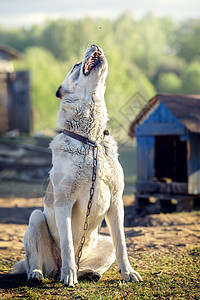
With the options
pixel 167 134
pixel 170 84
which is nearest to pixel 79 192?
pixel 167 134

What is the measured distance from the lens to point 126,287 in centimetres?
399

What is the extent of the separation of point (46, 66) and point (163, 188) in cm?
2975

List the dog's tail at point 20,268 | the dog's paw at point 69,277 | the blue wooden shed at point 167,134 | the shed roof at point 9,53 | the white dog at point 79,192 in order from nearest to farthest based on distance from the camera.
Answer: the dog's paw at point 69,277 → the white dog at point 79,192 → the dog's tail at point 20,268 → the blue wooden shed at point 167,134 → the shed roof at point 9,53

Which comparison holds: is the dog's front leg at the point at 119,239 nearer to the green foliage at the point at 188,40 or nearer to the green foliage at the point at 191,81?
the green foliage at the point at 191,81

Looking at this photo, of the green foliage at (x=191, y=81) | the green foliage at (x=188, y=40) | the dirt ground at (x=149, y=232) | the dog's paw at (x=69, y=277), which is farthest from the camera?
the green foliage at (x=188, y=40)

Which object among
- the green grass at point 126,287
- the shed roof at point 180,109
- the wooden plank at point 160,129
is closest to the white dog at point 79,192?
the green grass at point 126,287

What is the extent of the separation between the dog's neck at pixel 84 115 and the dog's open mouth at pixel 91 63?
26 centimetres

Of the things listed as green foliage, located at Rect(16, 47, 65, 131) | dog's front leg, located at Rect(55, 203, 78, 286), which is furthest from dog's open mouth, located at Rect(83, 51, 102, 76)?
green foliage, located at Rect(16, 47, 65, 131)

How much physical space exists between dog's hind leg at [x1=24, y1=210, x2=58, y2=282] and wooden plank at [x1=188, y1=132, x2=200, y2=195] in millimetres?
5619

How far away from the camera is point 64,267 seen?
3.83 m

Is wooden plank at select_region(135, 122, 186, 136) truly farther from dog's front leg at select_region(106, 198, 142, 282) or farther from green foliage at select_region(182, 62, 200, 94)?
green foliage at select_region(182, 62, 200, 94)

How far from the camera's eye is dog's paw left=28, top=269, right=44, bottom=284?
4074 mm

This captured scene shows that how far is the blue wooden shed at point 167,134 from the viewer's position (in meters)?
9.23

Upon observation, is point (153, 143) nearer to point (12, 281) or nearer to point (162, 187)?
point (162, 187)
